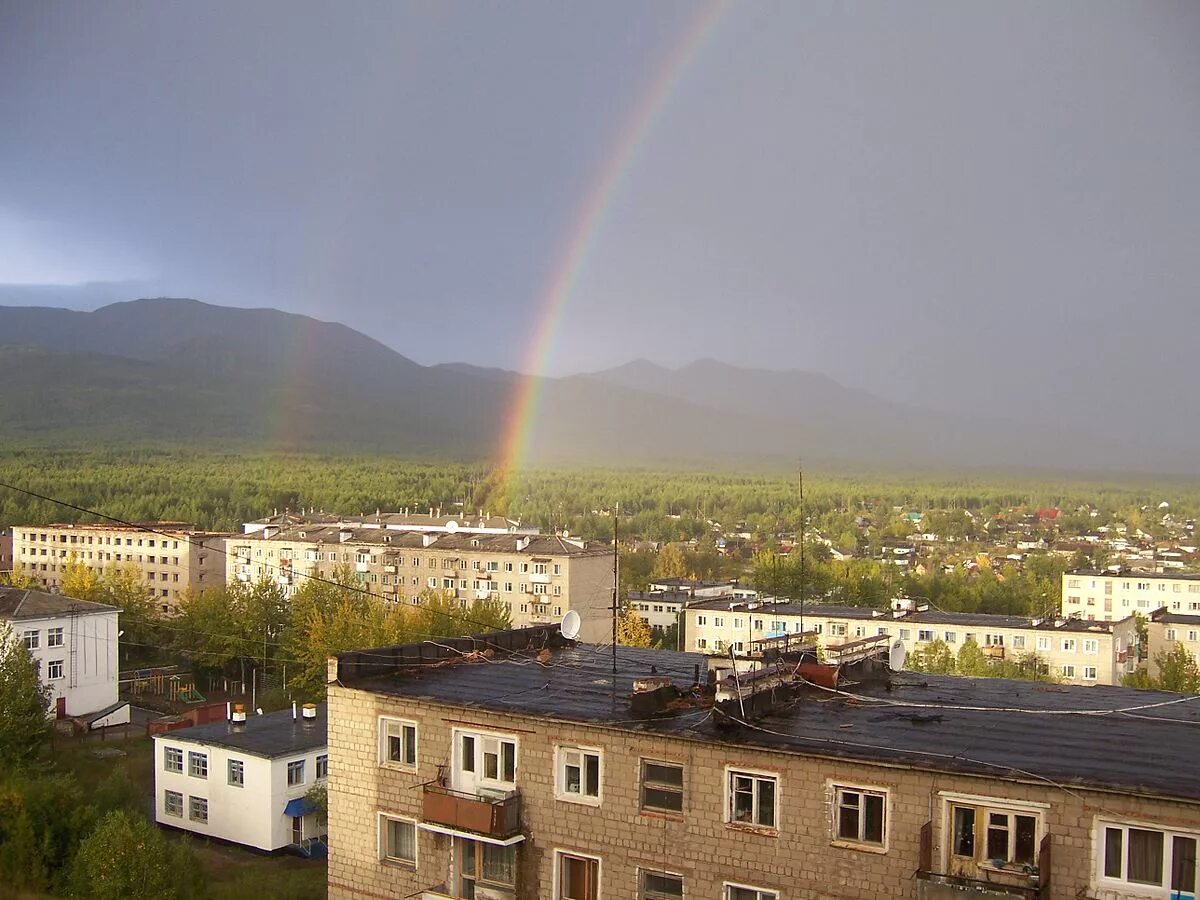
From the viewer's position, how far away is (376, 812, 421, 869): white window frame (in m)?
10.7

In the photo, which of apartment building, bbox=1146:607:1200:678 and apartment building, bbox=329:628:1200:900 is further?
apartment building, bbox=1146:607:1200:678

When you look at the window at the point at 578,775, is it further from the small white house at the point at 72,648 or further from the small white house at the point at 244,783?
the small white house at the point at 72,648

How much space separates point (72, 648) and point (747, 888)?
3016 cm

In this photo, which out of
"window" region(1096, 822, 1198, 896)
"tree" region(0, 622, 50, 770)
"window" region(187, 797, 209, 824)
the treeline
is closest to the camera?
"window" region(1096, 822, 1198, 896)

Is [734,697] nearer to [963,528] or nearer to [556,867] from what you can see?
[556,867]

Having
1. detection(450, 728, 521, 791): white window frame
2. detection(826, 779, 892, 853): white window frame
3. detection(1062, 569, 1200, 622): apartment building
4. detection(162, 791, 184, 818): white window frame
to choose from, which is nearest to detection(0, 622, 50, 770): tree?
detection(162, 791, 184, 818): white window frame

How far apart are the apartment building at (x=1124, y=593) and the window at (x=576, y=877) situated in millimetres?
57465

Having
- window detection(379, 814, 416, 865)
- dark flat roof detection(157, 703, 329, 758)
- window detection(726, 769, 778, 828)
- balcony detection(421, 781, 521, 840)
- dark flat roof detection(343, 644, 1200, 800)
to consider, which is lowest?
dark flat roof detection(157, 703, 329, 758)

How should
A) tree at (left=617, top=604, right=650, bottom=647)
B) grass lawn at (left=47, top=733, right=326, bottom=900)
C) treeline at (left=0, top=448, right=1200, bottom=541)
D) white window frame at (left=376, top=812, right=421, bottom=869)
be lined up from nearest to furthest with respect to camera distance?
white window frame at (left=376, top=812, right=421, bottom=869) → grass lawn at (left=47, top=733, right=326, bottom=900) → tree at (left=617, top=604, right=650, bottom=647) → treeline at (left=0, top=448, right=1200, bottom=541)

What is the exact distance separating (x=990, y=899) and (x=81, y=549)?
71.3 m

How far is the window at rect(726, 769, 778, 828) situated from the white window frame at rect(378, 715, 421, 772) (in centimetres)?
329

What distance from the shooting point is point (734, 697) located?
32.2ft

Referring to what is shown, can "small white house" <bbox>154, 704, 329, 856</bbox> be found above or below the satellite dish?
below

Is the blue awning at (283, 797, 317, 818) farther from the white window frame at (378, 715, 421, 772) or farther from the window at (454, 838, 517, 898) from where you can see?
the window at (454, 838, 517, 898)
